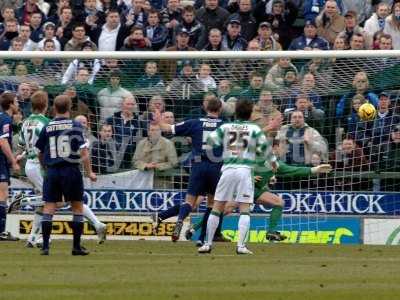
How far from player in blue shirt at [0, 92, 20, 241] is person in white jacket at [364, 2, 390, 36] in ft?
21.9

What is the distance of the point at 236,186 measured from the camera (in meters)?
19.2

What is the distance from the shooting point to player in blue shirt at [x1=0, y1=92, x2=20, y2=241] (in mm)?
21766

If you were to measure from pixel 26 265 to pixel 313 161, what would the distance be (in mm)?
7348

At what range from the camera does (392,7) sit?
25.7 meters

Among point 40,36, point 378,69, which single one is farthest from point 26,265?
point 40,36

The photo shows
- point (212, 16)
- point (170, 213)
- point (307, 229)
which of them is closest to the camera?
point (170, 213)

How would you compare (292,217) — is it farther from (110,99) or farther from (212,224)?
(212,224)

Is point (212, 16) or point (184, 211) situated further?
point (212, 16)

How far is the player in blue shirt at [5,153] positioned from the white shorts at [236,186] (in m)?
3.80

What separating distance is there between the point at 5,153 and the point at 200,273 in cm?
639

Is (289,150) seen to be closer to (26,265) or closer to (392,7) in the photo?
(392,7)

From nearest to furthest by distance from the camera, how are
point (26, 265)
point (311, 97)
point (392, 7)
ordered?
point (26, 265)
point (311, 97)
point (392, 7)

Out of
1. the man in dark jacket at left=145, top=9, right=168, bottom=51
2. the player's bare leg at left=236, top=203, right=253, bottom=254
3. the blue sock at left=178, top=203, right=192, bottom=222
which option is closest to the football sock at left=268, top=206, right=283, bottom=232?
the blue sock at left=178, top=203, right=192, bottom=222

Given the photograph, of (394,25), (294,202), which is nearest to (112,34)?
(394,25)
